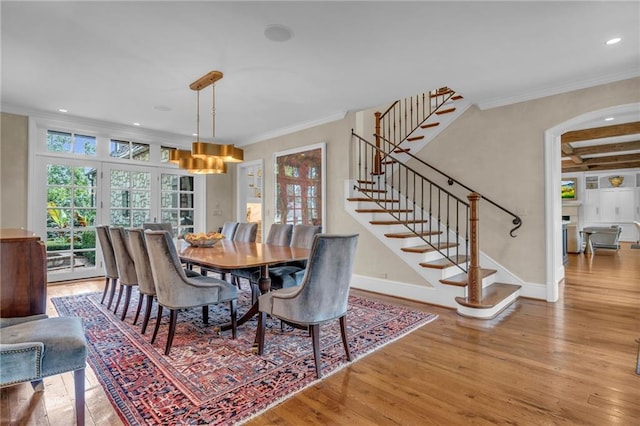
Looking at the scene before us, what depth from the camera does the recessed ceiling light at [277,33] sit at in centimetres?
262

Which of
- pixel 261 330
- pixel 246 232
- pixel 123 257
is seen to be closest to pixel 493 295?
pixel 261 330

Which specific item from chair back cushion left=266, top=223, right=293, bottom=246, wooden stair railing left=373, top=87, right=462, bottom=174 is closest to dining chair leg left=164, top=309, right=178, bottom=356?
chair back cushion left=266, top=223, right=293, bottom=246

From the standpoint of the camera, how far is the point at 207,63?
10.7 ft

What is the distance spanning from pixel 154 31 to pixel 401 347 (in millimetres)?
3322

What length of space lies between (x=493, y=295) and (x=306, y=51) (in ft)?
11.0

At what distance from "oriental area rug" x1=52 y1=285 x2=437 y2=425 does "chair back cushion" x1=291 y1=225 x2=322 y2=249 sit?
0.92 metres

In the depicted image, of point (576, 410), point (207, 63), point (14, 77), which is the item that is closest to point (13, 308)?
point (207, 63)

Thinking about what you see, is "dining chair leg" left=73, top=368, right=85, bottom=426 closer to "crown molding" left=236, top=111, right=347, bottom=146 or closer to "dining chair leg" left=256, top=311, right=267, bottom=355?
"dining chair leg" left=256, top=311, right=267, bottom=355

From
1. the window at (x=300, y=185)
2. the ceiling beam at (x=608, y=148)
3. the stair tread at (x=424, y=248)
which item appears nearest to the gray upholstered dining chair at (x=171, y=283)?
the stair tread at (x=424, y=248)

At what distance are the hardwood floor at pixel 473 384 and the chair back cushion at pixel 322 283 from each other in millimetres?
455

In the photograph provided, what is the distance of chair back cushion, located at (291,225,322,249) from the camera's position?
12.2 ft

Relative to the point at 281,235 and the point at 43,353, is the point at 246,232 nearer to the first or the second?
the point at 281,235

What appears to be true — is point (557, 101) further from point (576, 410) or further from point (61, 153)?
point (61, 153)

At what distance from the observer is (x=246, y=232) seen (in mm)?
4562
